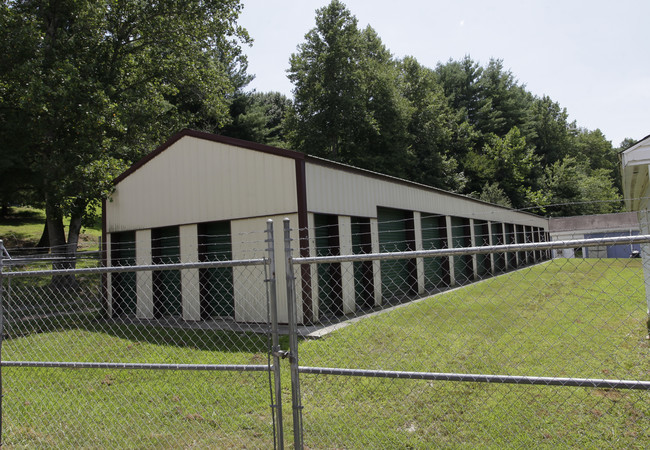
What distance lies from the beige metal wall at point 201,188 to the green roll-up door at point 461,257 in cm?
968

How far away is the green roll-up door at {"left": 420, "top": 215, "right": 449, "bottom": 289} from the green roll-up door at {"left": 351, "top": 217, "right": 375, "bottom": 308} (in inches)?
153

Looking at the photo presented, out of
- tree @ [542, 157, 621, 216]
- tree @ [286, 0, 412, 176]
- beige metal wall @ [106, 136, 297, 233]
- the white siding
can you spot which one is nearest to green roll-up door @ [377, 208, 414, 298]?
the white siding

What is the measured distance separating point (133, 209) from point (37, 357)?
5.73 m

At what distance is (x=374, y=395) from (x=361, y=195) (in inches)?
279

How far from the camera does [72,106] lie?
14.6 metres

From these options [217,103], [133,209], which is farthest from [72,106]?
[217,103]

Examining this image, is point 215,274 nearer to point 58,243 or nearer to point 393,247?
point 393,247

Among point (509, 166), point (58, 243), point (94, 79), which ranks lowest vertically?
point (58, 243)

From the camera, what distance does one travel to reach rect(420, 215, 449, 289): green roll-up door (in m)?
15.5

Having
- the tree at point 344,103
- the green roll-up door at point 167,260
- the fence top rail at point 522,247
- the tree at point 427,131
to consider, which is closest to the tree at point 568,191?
the tree at point 427,131

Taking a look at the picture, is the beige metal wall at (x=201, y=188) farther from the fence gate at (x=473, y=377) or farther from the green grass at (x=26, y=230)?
the green grass at (x=26, y=230)

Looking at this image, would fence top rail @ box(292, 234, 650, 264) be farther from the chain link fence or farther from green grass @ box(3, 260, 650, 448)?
green grass @ box(3, 260, 650, 448)

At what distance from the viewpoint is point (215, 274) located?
11.6 metres

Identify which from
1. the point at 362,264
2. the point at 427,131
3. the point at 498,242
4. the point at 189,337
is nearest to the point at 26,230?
the point at 189,337
